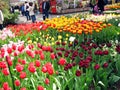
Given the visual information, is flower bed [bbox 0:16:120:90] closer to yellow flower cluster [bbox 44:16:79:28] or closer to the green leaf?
the green leaf

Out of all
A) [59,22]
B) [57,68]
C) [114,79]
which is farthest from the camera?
[59,22]

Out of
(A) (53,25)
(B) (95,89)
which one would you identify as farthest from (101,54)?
(A) (53,25)

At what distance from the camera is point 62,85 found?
4.13 meters

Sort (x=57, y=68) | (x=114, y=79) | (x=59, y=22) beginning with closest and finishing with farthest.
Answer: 1. (x=114, y=79)
2. (x=57, y=68)
3. (x=59, y=22)

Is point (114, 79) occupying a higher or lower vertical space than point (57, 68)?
lower

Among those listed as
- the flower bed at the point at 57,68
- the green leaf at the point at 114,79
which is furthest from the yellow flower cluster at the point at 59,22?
the green leaf at the point at 114,79

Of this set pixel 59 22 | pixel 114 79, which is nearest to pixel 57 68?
pixel 114 79

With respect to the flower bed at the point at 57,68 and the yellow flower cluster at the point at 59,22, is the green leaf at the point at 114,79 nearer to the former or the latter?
the flower bed at the point at 57,68

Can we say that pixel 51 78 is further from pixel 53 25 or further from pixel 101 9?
pixel 101 9

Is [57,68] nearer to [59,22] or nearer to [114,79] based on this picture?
[114,79]

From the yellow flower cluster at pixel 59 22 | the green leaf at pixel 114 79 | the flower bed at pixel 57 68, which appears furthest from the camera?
the yellow flower cluster at pixel 59 22

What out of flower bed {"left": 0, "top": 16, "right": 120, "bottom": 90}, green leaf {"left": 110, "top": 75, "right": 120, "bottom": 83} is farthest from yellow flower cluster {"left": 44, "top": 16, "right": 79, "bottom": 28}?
green leaf {"left": 110, "top": 75, "right": 120, "bottom": 83}

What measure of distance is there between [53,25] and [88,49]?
360 cm

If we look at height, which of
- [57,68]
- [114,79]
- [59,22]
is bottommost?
[59,22]
